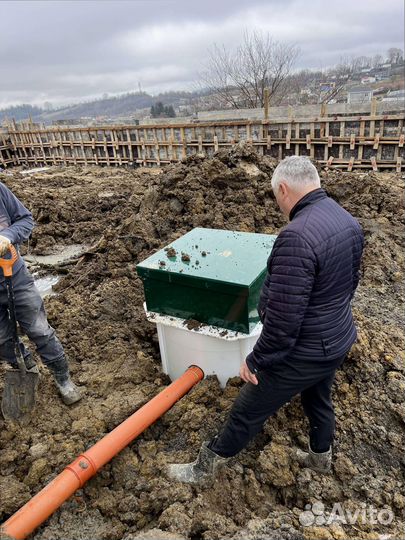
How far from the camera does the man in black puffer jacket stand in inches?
76.5

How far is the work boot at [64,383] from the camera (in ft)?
10.3

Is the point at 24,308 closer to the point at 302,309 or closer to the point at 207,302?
the point at 207,302

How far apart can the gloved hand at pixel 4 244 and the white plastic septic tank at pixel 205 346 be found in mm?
1217

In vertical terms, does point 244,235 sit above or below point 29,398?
above

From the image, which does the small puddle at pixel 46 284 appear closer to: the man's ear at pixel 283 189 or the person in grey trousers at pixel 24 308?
the person in grey trousers at pixel 24 308

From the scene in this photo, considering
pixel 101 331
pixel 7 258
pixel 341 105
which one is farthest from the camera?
pixel 341 105

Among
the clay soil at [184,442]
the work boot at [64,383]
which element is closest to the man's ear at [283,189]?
the clay soil at [184,442]

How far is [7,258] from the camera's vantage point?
2.69 meters

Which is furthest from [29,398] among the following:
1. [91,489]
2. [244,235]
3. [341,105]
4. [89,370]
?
[341,105]

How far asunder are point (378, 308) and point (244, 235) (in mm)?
1876

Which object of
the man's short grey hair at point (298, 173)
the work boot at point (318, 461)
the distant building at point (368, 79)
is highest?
the distant building at point (368, 79)

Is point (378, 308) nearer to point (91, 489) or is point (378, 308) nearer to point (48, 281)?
point (91, 489)

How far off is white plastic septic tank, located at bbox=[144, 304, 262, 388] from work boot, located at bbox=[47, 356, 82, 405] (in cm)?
80

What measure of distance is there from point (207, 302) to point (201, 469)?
115cm
